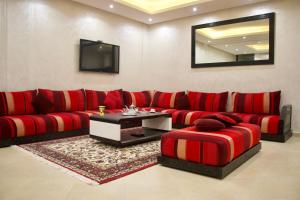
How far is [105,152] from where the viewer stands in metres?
3.24

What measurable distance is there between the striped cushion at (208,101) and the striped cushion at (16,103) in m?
3.20

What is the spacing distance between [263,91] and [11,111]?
4596mm

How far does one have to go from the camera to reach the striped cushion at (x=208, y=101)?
5.12m

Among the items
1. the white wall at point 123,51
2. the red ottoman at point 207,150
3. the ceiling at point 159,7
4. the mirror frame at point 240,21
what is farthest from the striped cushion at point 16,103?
the mirror frame at point 240,21

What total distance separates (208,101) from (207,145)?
2.93 m

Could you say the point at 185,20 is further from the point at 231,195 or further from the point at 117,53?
the point at 231,195

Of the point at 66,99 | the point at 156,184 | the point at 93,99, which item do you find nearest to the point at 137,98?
the point at 93,99

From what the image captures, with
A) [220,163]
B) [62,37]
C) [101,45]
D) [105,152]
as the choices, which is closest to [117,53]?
[101,45]

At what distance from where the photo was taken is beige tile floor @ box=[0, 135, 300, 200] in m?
2.01

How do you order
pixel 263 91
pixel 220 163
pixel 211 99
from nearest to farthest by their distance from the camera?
1. pixel 220 163
2. pixel 263 91
3. pixel 211 99

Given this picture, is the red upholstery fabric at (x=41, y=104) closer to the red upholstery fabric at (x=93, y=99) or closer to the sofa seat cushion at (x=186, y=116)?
the red upholstery fabric at (x=93, y=99)

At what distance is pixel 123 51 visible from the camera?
626cm

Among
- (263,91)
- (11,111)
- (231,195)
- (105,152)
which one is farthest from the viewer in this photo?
(263,91)

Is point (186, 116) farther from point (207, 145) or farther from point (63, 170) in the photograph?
point (63, 170)
